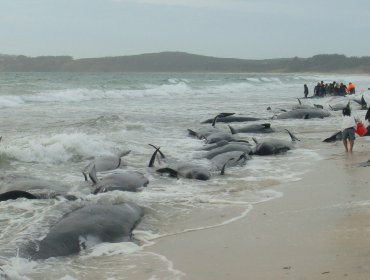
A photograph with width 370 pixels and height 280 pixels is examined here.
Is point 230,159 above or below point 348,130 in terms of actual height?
below

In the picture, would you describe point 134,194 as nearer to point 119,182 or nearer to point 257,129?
point 119,182

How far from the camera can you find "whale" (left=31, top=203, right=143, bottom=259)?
16.3ft

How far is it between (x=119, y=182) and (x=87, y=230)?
7.58 feet

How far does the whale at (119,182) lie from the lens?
7.36 metres

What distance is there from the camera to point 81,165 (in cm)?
1016

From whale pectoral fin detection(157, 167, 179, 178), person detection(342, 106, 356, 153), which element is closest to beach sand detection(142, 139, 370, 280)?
whale pectoral fin detection(157, 167, 179, 178)

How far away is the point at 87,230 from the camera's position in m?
5.31

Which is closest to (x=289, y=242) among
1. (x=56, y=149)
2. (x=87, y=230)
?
(x=87, y=230)

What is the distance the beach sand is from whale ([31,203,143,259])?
0.46 meters

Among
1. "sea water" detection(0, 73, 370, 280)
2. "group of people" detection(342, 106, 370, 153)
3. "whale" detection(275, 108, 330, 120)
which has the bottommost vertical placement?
"sea water" detection(0, 73, 370, 280)

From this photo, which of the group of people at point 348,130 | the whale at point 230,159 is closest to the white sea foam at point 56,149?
the whale at point 230,159

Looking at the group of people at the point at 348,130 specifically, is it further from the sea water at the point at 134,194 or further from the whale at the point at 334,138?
the whale at the point at 334,138

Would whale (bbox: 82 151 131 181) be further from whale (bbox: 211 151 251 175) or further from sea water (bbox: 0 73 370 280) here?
whale (bbox: 211 151 251 175)

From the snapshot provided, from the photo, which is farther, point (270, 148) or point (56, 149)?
point (270, 148)
